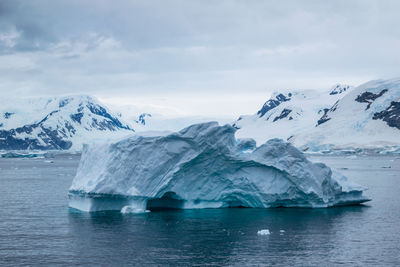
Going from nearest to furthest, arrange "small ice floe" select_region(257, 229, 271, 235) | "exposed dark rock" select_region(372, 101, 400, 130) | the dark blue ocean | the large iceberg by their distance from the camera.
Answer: the dark blue ocean
"small ice floe" select_region(257, 229, 271, 235)
the large iceberg
"exposed dark rock" select_region(372, 101, 400, 130)

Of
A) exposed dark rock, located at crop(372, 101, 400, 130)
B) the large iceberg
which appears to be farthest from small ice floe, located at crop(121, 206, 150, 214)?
exposed dark rock, located at crop(372, 101, 400, 130)

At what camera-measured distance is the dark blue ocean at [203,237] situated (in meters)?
20.9

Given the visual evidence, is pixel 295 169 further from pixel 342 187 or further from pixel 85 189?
pixel 85 189

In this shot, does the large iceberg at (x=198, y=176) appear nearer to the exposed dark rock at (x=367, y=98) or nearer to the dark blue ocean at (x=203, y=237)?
the dark blue ocean at (x=203, y=237)

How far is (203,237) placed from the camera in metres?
24.7

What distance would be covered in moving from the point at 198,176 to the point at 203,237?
26.3 feet

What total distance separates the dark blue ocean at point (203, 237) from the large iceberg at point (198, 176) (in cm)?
91

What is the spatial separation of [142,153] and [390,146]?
146 metres

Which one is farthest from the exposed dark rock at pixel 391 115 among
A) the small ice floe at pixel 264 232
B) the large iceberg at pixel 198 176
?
the small ice floe at pixel 264 232

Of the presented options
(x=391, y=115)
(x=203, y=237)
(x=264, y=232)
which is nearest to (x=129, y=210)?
(x=203, y=237)

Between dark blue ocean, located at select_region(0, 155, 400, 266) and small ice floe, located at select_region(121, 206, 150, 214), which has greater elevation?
small ice floe, located at select_region(121, 206, 150, 214)

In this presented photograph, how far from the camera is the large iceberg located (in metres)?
31.2

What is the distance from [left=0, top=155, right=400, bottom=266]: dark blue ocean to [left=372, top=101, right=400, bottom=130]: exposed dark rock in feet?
505

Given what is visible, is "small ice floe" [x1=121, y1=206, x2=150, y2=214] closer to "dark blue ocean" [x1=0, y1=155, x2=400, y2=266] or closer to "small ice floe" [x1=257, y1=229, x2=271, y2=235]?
"dark blue ocean" [x1=0, y1=155, x2=400, y2=266]
